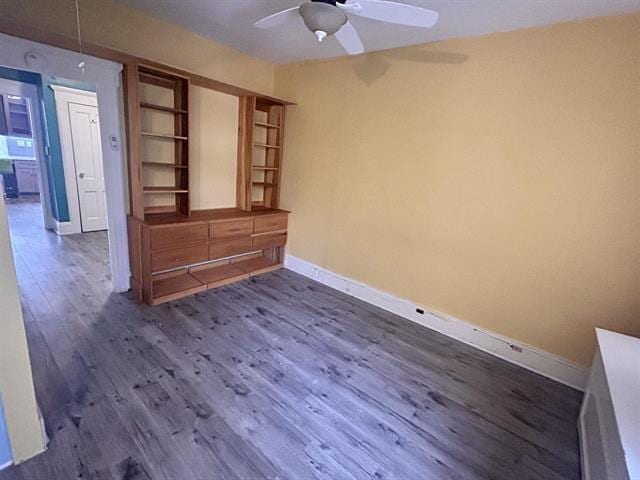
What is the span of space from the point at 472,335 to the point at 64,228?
582 centimetres

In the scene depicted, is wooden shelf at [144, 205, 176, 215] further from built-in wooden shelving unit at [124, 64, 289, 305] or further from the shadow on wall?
the shadow on wall

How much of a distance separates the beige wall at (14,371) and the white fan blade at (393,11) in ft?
6.21

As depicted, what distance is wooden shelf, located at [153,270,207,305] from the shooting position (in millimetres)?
2959

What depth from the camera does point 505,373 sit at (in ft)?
7.70

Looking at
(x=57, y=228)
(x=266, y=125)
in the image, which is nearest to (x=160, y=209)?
(x=266, y=125)

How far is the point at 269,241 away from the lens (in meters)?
3.89

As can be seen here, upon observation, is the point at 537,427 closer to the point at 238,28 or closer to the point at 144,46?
the point at 238,28

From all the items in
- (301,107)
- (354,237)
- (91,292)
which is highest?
(301,107)

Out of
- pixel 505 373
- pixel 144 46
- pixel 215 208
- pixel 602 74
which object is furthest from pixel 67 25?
pixel 505 373

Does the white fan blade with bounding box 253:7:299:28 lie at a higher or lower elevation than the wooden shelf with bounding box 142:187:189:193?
higher

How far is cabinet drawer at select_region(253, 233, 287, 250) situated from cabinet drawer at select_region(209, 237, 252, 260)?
11 centimetres

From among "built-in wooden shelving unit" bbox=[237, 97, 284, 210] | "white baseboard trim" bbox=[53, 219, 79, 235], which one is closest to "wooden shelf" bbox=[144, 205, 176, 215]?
"built-in wooden shelving unit" bbox=[237, 97, 284, 210]

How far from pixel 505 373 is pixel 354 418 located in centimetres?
132

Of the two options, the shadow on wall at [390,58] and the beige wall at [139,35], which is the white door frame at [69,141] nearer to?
the beige wall at [139,35]
